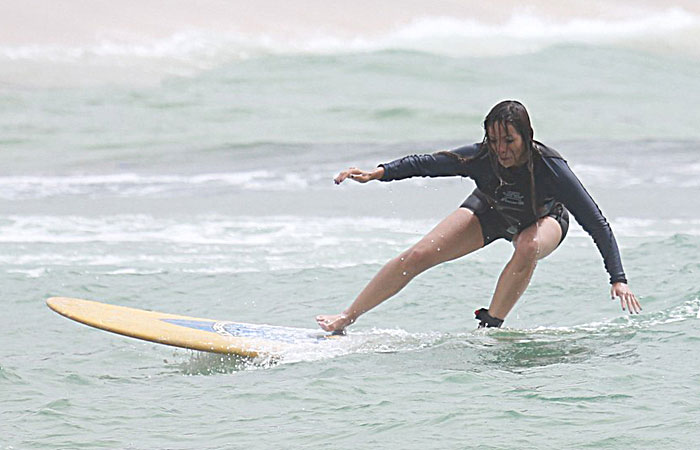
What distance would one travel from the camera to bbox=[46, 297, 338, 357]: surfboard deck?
6066 mm

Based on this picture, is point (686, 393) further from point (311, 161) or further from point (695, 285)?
point (311, 161)

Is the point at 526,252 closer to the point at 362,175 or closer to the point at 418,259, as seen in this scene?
the point at 418,259

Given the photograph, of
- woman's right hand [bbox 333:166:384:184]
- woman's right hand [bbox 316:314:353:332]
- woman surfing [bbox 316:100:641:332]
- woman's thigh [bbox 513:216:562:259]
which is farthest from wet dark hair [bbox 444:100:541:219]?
woman's right hand [bbox 316:314:353:332]

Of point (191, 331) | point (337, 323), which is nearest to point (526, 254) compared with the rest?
point (337, 323)

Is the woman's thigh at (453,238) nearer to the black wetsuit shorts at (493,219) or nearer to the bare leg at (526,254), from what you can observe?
the black wetsuit shorts at (493,219)

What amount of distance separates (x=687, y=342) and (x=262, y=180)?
12312 millimetres

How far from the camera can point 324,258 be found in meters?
10.2

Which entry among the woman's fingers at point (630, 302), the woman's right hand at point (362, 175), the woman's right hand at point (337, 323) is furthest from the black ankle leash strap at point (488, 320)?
the woman's right hand at point (362, 175)

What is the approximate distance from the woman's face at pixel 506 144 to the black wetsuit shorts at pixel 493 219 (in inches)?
13.7

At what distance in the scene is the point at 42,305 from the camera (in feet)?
26.7

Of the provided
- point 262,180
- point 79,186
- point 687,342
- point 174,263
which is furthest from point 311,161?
point 687,342

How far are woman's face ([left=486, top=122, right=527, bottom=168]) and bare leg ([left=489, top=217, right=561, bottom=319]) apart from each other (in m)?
0.41

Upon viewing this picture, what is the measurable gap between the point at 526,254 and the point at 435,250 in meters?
0.51

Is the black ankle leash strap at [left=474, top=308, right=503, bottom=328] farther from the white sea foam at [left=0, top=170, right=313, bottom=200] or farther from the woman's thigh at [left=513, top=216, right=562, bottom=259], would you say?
the white sea foam at [left=0, top=170, right=313, bottom=200]
